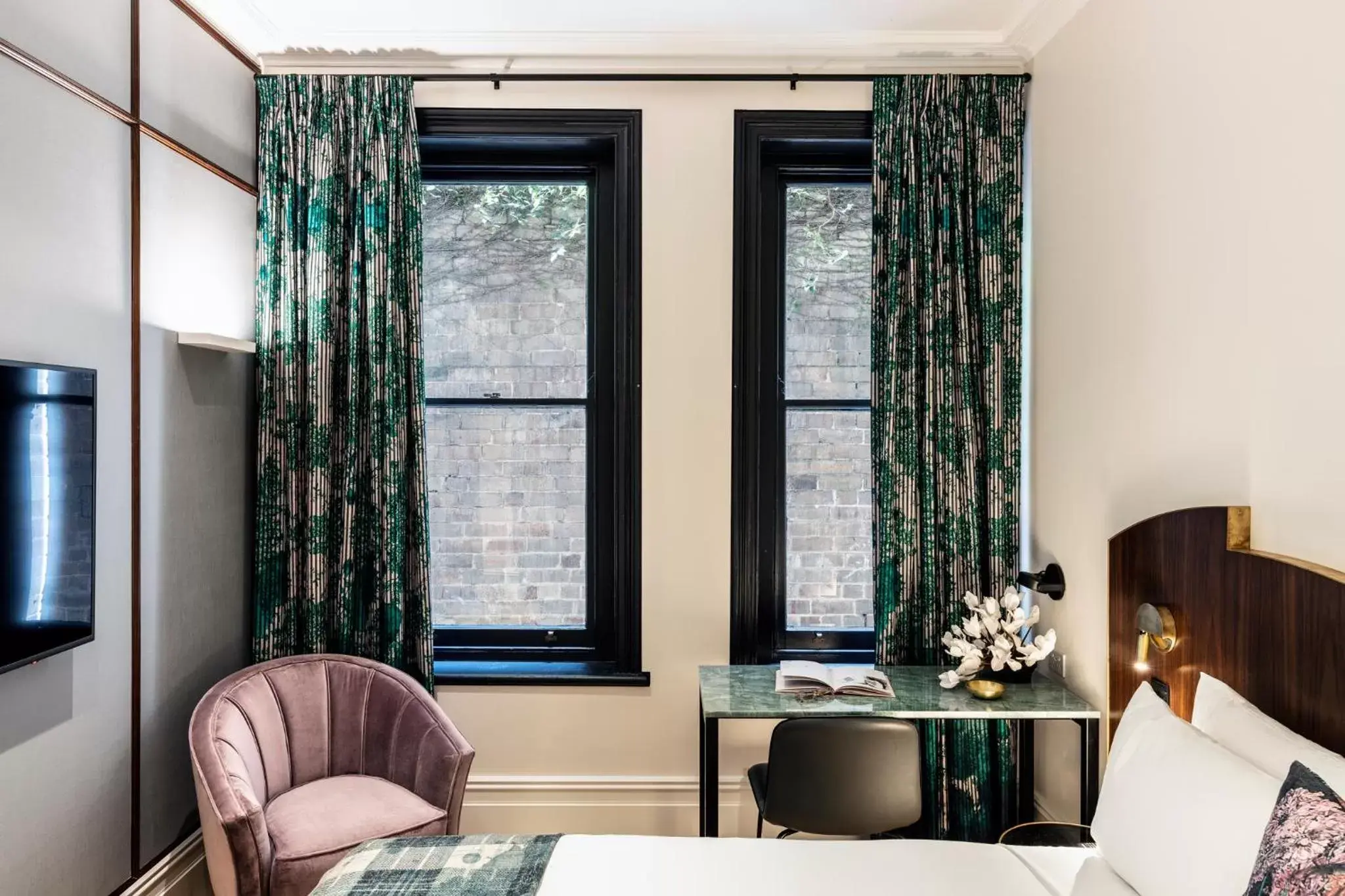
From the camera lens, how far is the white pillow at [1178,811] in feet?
4.15

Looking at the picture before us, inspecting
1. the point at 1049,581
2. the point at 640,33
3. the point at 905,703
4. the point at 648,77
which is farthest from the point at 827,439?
the point at 640,33

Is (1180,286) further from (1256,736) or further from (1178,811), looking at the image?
(1178,811)

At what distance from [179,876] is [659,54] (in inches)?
119

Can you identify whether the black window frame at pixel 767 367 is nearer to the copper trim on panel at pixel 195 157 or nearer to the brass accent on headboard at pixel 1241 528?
the brass accent on headboard at pixel 1241 528

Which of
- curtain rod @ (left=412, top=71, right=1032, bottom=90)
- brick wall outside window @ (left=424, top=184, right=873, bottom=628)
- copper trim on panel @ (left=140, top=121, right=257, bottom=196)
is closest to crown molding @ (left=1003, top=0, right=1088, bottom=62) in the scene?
curtain rod @ (left=412, top=71, right=1032, bottom=90)

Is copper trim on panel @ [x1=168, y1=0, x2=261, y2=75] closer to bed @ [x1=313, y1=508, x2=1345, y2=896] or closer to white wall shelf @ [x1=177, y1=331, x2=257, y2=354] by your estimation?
white wall shelf @ [x1=177, y1=331, x2=257, y2=354]

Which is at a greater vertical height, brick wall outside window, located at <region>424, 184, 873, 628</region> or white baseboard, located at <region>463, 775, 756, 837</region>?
brick wall outside window, located at <region>424, 184, 873, 628</region>

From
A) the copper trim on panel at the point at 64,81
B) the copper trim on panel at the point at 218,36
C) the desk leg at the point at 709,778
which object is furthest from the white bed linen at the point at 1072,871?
the copper trim on panel at the point at 218,36

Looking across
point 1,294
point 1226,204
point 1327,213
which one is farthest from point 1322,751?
point 1,294

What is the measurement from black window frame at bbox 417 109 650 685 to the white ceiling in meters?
0.20

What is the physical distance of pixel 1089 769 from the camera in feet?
7.34

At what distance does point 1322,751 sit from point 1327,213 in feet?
3.17

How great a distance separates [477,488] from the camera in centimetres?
302

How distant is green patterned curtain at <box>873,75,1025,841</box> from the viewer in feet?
8.95
